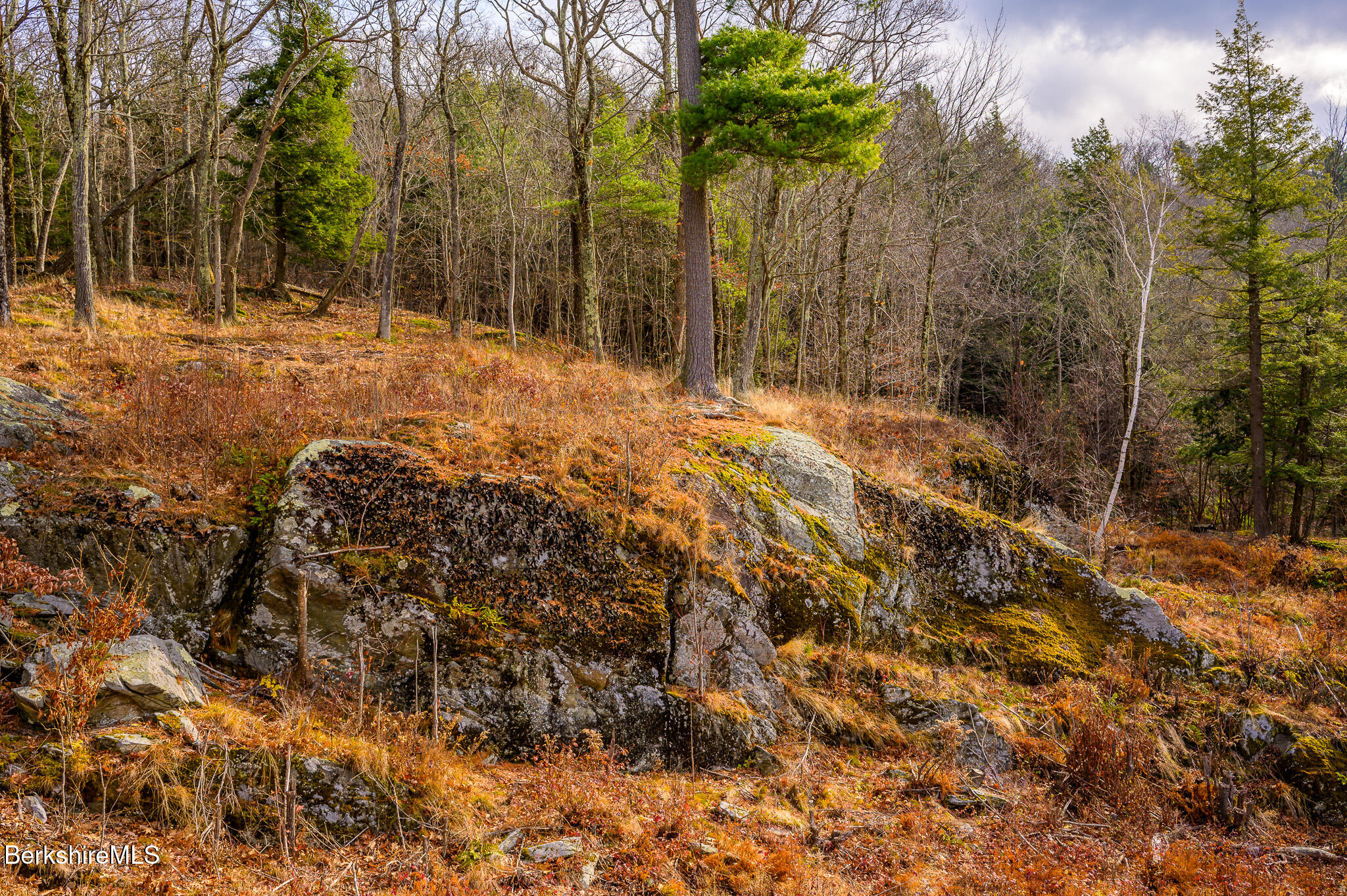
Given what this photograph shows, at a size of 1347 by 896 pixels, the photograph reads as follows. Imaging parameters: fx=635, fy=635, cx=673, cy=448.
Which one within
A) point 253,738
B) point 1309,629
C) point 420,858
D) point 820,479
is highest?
point 820,479

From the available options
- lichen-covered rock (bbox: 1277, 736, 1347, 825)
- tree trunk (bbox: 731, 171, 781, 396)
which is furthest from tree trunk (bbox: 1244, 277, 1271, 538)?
tree trunk (bbox: 731, 171, 781, 396)

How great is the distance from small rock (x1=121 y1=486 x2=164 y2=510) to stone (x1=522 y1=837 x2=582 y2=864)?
14.0 ft

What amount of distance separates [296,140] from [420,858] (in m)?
22.6

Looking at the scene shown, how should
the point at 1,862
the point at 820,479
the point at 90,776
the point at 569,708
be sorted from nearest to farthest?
the point at 1,862 < the point at 90,776 < the point at 569,708 < the point at 820,479

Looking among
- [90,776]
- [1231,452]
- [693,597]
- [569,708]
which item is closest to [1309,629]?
[1231,452]

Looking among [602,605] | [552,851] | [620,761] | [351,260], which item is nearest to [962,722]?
[620,761]

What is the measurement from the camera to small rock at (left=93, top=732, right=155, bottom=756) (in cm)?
369

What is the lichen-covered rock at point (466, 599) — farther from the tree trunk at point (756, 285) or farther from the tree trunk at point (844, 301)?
the tree trunk at point (844, 301)

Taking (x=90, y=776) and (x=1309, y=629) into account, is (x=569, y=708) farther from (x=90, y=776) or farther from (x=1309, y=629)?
(x=1309, y=629)

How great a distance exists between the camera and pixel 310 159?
20594mm

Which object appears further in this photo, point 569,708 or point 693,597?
point 693,597

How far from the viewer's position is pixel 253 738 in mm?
4191

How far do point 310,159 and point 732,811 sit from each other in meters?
23.2

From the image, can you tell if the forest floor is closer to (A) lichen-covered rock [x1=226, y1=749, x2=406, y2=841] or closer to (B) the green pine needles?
(A) lichen-covered rock [x1=226, y1=749, x2=406, y2=841]
